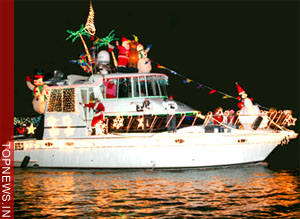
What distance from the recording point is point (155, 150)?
19.3 m

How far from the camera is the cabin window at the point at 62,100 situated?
68.1ft

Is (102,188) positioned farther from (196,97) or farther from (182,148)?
(196,97)

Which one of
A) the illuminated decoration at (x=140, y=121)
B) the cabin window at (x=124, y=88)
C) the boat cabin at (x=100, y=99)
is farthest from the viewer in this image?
the cabin window at (x=124, y=88)

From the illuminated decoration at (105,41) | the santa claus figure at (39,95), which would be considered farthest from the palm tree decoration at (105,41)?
the santa claus figure at (39,95)

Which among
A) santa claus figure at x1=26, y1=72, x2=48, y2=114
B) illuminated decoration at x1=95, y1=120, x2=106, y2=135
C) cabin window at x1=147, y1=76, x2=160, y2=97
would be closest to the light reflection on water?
illuminated decoration at x1=95, y1=120, x2=106, y2=135

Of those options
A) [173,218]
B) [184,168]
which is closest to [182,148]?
[184,168]

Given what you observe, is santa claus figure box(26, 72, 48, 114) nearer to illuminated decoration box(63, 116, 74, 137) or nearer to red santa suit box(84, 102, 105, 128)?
illuminated decoration box(63, 116, 74, 137)

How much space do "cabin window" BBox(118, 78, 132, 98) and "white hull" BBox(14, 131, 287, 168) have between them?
220 centimetres

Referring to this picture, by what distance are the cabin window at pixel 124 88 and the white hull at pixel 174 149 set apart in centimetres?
220

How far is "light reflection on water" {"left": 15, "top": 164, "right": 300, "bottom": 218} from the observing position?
1292cm

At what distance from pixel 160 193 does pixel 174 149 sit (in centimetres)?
428

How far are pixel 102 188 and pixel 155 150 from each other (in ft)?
12.4

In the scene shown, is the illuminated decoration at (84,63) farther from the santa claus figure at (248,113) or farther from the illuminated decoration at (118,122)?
the santa claus figure at (248,113)

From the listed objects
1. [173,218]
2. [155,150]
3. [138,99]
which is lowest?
[173,218]
